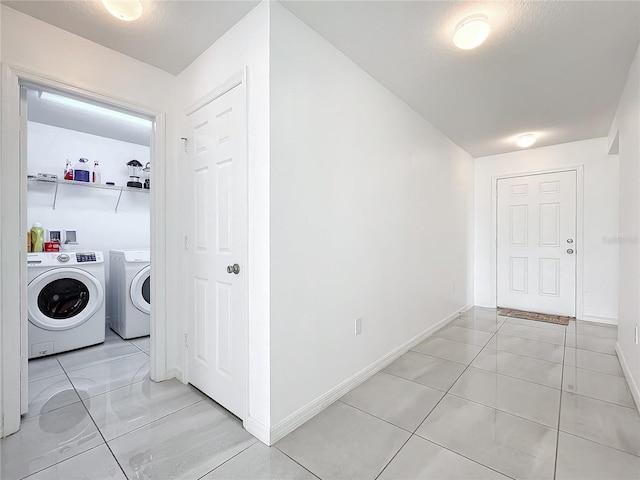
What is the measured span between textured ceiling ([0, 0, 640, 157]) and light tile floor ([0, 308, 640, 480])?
2386mm

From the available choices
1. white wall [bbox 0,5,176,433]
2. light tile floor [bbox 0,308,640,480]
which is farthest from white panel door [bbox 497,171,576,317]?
white wall [bbox 0,5,176,433]

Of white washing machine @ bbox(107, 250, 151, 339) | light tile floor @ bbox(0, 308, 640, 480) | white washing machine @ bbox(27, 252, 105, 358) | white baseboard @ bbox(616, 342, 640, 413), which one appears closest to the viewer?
light tile floor @ bbox(0, 308, 640, 480)

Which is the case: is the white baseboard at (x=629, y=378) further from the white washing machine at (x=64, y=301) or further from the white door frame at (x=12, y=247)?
the white washing machine at (x=64, y=301)

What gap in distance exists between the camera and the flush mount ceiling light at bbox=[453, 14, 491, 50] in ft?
5.61

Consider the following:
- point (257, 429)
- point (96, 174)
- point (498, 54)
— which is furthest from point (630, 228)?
point (96, 174)

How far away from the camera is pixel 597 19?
176 cm

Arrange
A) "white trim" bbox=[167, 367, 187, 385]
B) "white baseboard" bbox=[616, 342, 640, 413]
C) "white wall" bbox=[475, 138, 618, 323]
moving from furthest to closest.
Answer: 1. "white wall" bbox=[475, 138, 618, 323]
2. "white trim" bbox=[167, 367, 187, 385]
3. "white baseboard" bbox=[616, 342, 640, 413]

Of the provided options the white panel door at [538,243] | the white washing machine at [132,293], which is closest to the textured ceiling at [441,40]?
the white panel door at [538,243]

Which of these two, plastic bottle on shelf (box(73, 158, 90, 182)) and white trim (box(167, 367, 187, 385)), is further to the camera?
plastic bottle on shelf (box(73, 158, 90, 182))

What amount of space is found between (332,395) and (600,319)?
13.1ft

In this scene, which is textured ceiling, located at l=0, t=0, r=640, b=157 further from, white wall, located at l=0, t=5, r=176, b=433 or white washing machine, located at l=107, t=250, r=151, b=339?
white washing machine, located at l=107, t=250, r=151, b=339

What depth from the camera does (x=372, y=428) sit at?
1729 millimetres

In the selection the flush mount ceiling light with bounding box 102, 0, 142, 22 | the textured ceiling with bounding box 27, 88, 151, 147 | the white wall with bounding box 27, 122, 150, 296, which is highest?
the textured ceiling with bounding box 27, 88, 151, 147

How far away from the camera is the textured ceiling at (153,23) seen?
166cm
